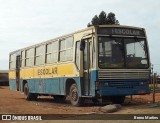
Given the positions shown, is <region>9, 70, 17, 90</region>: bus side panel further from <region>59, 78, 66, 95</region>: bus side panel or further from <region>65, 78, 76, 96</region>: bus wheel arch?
<region>65, 78, 76, 96</region>: bus wheel arch

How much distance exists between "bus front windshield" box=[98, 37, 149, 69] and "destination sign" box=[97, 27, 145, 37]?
0.70ft

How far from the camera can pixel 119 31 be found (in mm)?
17922

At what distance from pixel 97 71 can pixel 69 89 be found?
3220 mm

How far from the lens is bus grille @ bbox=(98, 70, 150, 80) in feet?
56.3

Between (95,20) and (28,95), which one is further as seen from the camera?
(95,20)

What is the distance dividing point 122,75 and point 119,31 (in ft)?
5.99

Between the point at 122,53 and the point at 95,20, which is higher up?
the point at 95,20

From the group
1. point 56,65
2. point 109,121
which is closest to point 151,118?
point 109,121

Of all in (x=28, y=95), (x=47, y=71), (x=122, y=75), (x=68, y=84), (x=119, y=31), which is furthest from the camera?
(x=28, y=95)

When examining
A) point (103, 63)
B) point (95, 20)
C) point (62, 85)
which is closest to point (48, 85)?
point (62, 85)

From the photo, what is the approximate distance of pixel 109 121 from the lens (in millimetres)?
12609

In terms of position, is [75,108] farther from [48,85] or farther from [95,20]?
[95,20]

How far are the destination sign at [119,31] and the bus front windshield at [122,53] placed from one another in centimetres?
21

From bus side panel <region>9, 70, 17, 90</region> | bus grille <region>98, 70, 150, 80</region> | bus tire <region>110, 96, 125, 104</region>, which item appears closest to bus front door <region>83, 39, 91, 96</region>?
bus grille <region>98, 70, 150, 80</region>
